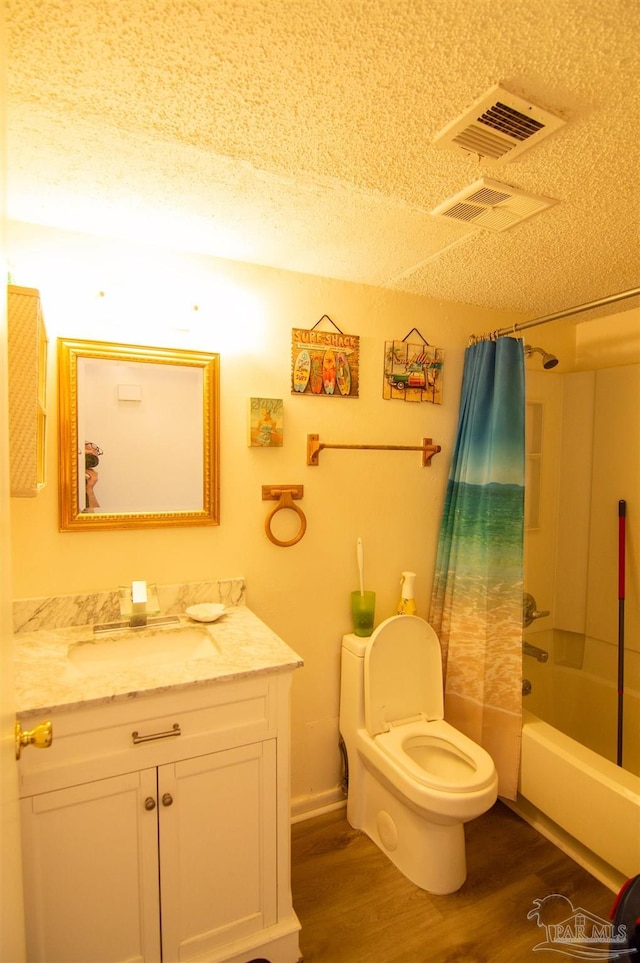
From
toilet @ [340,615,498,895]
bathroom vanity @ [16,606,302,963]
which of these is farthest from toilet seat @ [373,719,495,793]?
bathroom vanity @ [16,606,302,963]

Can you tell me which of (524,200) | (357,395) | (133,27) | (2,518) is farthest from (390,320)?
(2,518)

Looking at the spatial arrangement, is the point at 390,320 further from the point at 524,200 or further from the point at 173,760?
the point at 173,760

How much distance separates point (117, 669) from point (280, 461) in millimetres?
973

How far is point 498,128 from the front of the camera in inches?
44.5

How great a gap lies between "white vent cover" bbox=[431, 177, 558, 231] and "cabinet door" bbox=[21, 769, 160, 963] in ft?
5.98

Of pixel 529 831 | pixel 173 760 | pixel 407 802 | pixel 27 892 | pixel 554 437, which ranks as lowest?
pixel 529 831

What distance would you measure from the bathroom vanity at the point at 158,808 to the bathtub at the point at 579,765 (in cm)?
112

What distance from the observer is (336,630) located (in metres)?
2.17

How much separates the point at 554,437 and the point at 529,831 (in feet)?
6.28

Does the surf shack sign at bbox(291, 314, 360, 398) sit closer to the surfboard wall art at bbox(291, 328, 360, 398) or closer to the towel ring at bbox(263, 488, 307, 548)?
the surfboard wall art at bbox(291, 328, 360, 398)

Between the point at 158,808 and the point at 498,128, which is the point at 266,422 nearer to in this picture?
the point at 498,128

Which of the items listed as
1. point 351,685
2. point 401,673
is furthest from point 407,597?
point 351,685

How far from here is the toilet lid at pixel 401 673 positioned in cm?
201

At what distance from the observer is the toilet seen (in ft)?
5.49
